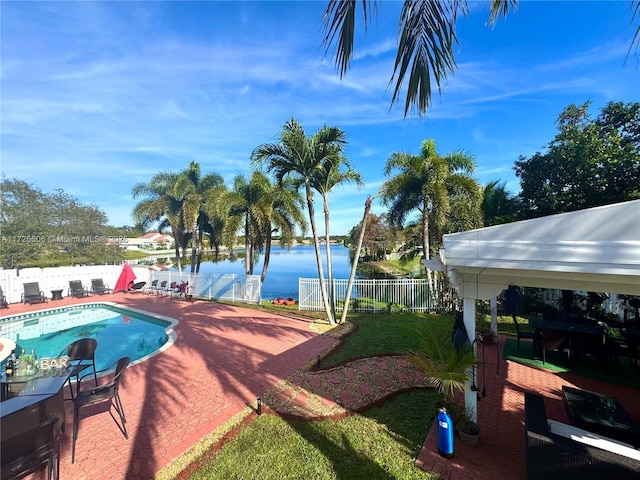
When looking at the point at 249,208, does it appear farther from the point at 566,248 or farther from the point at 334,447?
the point at 566,248

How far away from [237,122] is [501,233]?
1502cm

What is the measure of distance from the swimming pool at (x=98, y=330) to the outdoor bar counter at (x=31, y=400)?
156 inches

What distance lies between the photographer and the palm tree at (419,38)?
2258 mm

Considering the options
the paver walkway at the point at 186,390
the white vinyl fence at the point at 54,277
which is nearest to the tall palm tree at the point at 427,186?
the paver walkway at the point at 186,390

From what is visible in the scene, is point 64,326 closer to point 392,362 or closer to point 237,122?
point 237,122

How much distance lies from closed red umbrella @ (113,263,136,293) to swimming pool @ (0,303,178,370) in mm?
2924

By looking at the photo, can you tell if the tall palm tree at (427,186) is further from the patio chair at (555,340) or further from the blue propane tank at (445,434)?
the blue propane tank at (445,434)

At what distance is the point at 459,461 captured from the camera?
3545 mm

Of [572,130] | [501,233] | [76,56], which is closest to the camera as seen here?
[501,233]

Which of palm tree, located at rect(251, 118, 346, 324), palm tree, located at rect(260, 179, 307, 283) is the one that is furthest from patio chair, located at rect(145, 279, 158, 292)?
palm tree, located at rect(251, 118, 346, 324)

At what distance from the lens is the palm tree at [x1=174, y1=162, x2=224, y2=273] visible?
58.9 feet

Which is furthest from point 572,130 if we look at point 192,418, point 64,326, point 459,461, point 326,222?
point 64,326

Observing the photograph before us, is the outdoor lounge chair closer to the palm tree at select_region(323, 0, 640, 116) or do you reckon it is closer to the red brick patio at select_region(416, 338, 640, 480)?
the red brick patio at select_region(416, 338, 640, 480)

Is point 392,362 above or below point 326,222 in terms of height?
below
